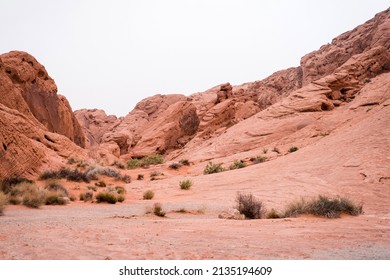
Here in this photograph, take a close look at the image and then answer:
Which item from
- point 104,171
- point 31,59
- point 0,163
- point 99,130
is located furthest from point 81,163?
point 99,130

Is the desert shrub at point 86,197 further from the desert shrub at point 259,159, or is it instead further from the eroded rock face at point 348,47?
the eroded rock face at point 348,47

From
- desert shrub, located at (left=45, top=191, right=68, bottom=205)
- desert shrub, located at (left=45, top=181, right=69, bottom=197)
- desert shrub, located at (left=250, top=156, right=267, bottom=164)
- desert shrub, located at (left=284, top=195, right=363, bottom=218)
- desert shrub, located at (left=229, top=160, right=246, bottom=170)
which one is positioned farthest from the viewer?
desert shrub, located at (left=250, top=156, right=267, bottom=164)

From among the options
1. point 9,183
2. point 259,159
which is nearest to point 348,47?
point 259,159

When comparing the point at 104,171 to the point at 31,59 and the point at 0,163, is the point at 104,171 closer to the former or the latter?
the point at 0,163

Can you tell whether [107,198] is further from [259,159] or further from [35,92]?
[35,92]

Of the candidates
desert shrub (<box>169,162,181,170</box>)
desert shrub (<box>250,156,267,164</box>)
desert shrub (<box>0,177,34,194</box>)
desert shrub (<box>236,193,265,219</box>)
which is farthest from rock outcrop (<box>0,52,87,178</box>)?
desert shrub (<box>250,156,267,164</box>)

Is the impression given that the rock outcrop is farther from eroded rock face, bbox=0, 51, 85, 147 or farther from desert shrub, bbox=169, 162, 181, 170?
desert shrub, bbox=169, 162, 181, 170

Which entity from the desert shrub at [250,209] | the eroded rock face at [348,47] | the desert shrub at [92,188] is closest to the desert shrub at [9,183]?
the desert shrub at [92,188]

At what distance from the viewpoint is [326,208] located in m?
9.67

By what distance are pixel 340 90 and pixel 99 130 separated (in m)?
52.6

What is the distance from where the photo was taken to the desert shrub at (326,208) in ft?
31.6

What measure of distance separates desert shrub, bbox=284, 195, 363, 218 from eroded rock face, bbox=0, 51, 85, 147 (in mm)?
23395

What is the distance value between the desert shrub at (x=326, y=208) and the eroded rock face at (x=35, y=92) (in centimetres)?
2339

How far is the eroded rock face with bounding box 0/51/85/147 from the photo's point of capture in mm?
29109
